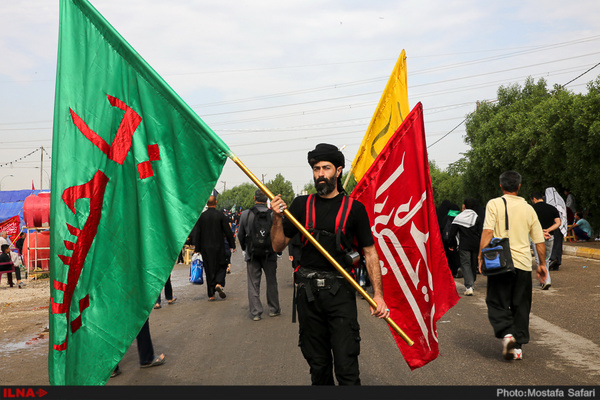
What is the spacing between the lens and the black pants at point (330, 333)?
13.0 feet

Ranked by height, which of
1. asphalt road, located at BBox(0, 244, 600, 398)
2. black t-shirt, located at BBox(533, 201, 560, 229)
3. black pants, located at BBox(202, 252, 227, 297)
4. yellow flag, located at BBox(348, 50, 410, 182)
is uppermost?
yellow flag, located at BBox(348, 50, 410, 182)

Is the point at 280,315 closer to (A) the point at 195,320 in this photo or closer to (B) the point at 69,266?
(A) the point at 195,320

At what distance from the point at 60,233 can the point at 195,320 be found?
593 centimetres

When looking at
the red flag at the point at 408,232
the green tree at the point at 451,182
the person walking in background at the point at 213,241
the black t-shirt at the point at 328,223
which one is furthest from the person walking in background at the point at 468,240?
the green tree at the point at 451,182

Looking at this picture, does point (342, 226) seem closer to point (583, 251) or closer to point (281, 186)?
point (583, 251)

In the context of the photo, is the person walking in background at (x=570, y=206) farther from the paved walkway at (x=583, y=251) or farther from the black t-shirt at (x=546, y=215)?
the black t-shirt at (x=546, y=215)

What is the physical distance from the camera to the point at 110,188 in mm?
3768

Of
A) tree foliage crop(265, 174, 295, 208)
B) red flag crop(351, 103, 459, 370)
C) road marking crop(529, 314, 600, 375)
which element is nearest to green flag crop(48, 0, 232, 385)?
red flag crop(351, 103, 459, 370)

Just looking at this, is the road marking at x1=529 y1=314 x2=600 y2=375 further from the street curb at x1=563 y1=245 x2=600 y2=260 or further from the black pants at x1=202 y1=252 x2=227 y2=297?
the street curb at x1=563 y1=245 x2=600 y2=260

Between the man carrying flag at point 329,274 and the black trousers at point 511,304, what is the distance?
2.72m

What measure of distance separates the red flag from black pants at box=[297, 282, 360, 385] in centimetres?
98

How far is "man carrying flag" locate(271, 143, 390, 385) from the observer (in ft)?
13.1

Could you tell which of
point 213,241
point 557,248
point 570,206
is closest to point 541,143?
point 570,206

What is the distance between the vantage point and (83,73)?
3.74 meters
